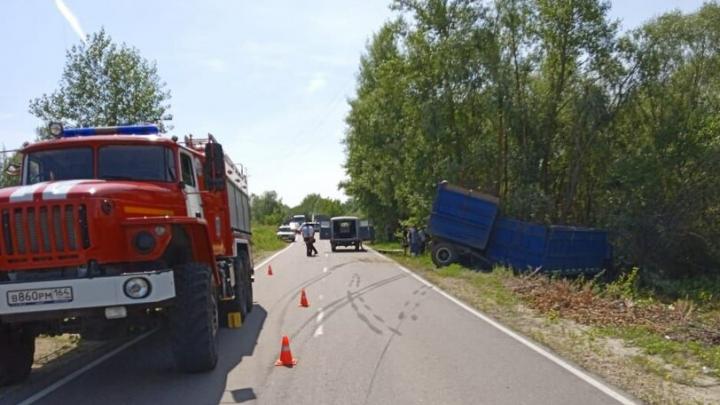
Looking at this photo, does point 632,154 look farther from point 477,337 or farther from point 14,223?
point 14,223

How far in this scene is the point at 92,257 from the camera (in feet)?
23.2

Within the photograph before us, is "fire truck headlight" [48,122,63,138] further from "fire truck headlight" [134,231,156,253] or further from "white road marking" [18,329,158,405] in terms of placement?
"white road marking" [18,329,158,405]

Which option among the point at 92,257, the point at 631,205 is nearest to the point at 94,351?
the point at 92,257

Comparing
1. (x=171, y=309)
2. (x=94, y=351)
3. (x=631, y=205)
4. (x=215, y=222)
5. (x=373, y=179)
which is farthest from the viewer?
(x=373, y=179)

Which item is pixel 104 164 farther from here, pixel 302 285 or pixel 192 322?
pixel 302 285

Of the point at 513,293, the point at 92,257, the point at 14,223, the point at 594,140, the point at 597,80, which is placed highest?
the point at 597,80

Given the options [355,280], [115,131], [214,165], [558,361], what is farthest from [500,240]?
[115,131]

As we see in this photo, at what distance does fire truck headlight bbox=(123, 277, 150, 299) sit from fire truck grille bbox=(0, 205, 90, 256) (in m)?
0.63

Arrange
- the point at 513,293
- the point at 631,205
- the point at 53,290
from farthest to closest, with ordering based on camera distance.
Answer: the point at 631,205, the point at 513,293, the point at 53,290

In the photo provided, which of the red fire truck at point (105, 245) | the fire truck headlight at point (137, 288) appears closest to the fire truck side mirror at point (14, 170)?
the red fire truck at point (105, 245)

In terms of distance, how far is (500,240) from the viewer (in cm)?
A: 2359

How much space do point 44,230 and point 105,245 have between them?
0.63 m

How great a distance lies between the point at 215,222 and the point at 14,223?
12.7 ft

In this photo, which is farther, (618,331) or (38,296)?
(618,331)
